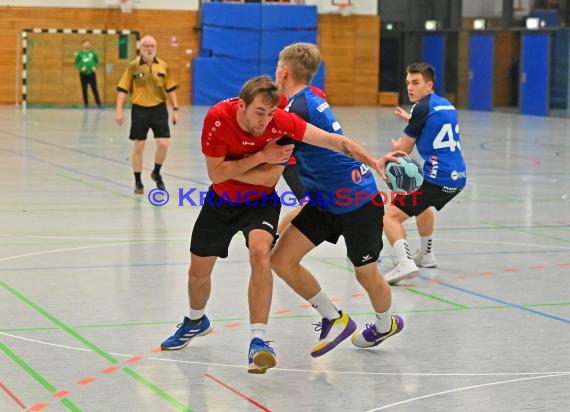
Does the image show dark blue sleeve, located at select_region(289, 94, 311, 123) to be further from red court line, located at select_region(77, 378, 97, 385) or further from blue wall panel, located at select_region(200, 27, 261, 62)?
blue wall panel, located at select_region(200, 27, 261, 62)

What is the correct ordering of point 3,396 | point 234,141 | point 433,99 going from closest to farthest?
point 3,396 → point 234,141 → point 433,99

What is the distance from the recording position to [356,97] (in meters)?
43.3

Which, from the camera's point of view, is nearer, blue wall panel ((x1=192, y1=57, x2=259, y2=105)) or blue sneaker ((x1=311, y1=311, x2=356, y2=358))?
blue sneaker ((x1=311, y1=311, x2=356, y2=358))

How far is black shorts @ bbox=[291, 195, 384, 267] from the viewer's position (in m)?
6.74

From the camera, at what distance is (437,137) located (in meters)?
9.66

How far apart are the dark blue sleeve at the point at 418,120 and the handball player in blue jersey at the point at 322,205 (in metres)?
2.85

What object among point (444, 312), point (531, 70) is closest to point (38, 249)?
point (444, 312)

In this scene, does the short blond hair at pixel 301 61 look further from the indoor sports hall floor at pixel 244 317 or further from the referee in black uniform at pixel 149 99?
the referee in black uniform at pixel 149 99

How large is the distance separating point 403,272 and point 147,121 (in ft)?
23.3

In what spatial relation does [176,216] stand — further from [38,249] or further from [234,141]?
[234,141]

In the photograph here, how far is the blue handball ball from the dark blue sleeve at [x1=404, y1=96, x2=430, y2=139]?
10.8 ft

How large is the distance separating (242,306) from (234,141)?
2.16 meters

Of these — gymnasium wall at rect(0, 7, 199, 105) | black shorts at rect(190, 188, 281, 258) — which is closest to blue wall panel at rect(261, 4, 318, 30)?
gymnasium wall at rect(0, 7, 199, 105)

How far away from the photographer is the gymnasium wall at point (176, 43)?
38094 millimetres
